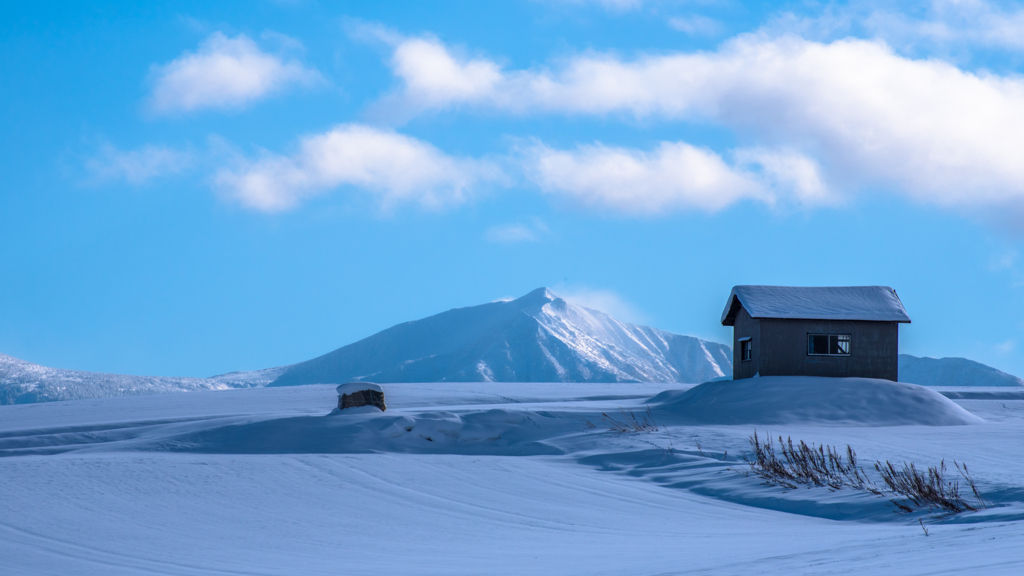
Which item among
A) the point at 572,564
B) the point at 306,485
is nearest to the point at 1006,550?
the point at 572,564

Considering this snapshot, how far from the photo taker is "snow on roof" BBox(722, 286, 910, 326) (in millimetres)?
28844

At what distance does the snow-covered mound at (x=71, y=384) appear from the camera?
93938mm

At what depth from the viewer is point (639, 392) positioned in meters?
37.2

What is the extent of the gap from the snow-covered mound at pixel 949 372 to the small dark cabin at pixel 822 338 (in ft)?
479

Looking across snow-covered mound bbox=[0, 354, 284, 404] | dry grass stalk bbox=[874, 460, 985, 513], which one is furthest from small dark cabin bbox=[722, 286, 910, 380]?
snow-covered mound bbox=[0, 354, 284, 404]

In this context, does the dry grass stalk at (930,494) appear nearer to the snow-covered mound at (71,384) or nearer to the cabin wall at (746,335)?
the cabin wall at (746,335)

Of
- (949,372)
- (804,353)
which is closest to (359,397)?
(804,353)

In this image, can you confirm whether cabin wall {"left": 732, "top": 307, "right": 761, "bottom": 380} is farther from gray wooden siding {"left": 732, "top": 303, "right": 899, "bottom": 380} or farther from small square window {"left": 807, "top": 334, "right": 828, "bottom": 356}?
small square window {"left": 807, "top": 334, "right": 828, "bottom": 356}

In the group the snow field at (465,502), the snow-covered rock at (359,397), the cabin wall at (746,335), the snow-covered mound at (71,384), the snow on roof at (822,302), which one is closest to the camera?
the snow field at (465,502)

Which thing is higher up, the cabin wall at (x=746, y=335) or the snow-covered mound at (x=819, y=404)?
the cabin wall at (x=746, y=335)

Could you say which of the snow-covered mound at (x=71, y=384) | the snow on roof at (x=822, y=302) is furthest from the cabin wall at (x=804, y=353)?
the snow-covered mound at (x=71, y=384)

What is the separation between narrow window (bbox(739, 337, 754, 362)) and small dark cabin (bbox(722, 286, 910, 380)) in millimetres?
372

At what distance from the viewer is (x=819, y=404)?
25047 mm

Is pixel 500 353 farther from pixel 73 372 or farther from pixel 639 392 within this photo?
pixel 639 392
